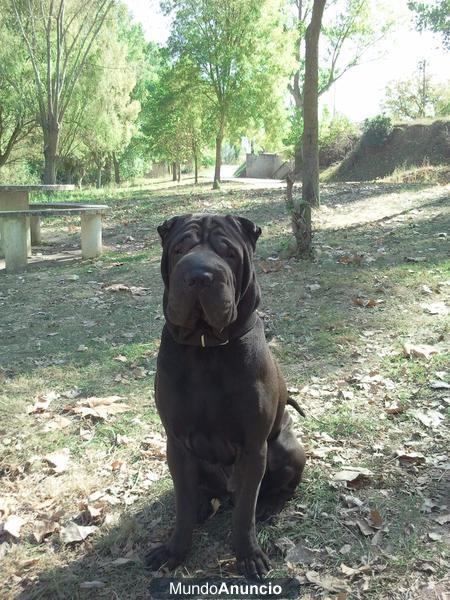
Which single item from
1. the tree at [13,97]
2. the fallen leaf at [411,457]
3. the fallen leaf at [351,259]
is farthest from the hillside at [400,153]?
the fallen leaf at [411,457]

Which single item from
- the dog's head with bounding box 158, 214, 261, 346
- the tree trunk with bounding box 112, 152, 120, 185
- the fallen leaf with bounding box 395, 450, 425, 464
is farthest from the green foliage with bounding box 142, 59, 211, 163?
the dog's head with bounding box 158, 214, 261, 346

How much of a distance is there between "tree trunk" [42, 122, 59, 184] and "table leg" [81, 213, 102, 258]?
10.9 metres

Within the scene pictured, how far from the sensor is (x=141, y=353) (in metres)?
5.22

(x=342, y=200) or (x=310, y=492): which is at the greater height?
(x=342, y=200)

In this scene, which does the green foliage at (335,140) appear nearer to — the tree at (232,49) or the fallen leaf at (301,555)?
the tree at (232,49)

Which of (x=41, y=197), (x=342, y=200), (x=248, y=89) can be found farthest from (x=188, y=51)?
(x=342, y=200)

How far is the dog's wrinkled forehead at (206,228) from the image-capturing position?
232cm

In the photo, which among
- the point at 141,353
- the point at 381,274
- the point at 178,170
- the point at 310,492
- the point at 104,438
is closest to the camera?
the point at 310,492

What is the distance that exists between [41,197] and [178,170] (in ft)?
56.7

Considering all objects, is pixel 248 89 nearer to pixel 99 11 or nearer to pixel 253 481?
pixel 99 11

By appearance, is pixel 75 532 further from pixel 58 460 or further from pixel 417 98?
pixel 417 98

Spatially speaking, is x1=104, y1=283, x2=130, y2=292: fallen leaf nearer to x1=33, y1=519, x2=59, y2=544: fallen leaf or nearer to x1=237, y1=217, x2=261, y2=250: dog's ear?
x1=33, y1=519, x2=59, y2=544: fallen leaf

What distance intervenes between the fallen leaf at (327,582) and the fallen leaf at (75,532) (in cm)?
111

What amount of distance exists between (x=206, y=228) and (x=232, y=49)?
19025 mm
